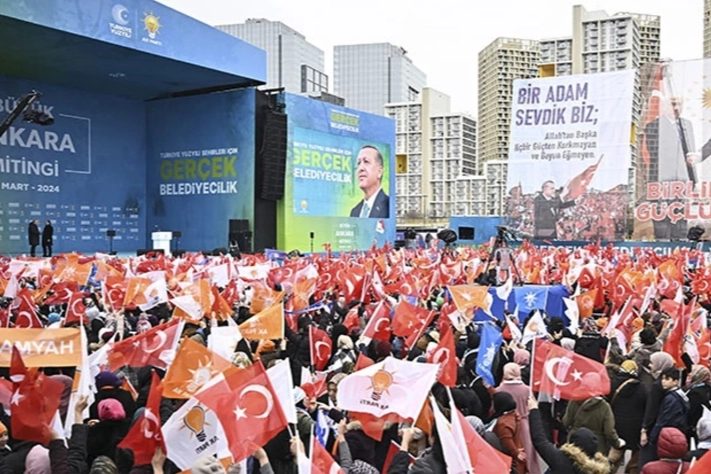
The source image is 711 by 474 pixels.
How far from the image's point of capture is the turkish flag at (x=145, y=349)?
5855 millimetres

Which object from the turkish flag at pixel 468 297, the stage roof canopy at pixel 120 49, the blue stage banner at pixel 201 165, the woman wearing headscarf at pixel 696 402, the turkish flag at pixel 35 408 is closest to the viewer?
the turkish flag at pixel 35 408

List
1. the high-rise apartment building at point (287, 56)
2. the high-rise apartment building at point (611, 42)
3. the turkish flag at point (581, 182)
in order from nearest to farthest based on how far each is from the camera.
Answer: the turkish flag at point (581, 182)
the high-rise apartment building at point (611, 42)
the high-rise apartment building at point (287, 56)

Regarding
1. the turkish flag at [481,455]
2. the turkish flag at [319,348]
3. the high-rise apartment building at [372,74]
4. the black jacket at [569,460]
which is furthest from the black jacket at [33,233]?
the high-rise apartment building at [372,74]

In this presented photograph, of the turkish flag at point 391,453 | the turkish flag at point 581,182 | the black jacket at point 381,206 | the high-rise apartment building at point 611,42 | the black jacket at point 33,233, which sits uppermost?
the high-rise apartment building at point 611,42

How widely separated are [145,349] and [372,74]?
130 m

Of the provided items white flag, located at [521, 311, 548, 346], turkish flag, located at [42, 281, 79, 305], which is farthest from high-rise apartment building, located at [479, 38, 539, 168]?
white flag, located at [521, 311, 548, 346]

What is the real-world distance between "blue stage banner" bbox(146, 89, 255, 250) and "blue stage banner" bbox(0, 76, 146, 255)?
85 cm

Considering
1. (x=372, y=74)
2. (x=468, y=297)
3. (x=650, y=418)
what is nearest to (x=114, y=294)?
(x=468, y=297)

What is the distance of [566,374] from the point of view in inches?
202

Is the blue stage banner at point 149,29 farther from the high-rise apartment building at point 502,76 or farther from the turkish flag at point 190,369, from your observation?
the high-rise apartment building at point 502,76

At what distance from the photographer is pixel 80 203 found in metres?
28.8

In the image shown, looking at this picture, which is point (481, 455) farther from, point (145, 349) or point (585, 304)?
point (585, 304)

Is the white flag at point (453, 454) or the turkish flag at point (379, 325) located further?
the turkish flag at point (379, 325)

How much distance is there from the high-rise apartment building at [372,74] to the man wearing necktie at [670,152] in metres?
102
